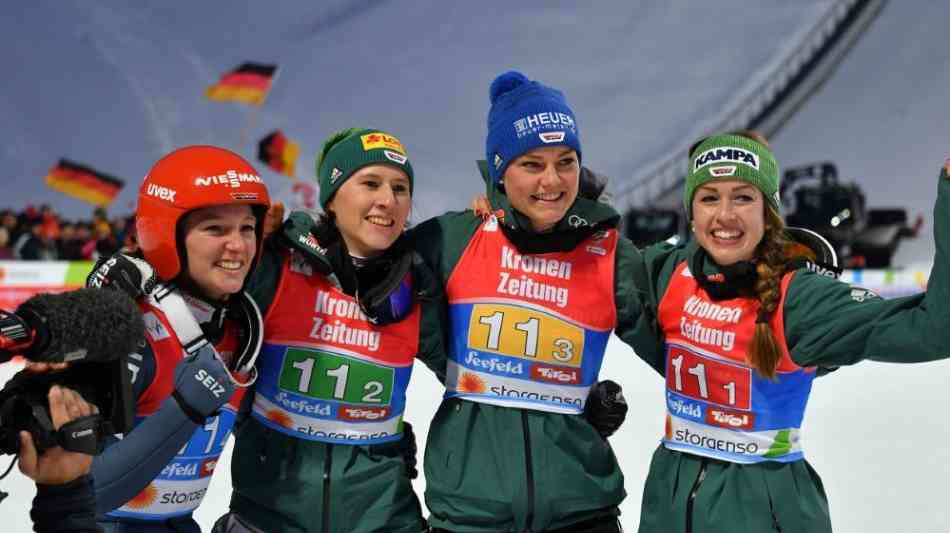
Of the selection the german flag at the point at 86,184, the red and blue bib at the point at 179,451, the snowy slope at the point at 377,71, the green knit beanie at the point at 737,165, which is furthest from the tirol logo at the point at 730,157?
the snowy slope at the point at 377,71

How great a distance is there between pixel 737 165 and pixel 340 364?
3.90ft

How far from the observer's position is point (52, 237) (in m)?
12.0

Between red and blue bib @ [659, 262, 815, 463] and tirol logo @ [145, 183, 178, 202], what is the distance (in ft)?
4.45

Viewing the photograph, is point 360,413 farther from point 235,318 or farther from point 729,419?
point 729,419

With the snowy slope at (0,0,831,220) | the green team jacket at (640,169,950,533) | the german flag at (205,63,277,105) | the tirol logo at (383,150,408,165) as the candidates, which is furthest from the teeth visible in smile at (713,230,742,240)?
the snowy slope at (0,0,831,220)

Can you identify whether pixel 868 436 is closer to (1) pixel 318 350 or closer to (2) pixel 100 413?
(1) pixel 318 350

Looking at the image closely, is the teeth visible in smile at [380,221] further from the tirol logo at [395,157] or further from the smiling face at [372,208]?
the tirol logo at [395,157]

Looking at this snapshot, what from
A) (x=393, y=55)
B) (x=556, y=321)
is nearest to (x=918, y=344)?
(x=556, y=321)

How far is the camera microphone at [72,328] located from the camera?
1532 millimetres

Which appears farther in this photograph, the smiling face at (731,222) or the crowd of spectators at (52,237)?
the crowd of spectators at (52,237)

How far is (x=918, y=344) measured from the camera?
80.7 inches

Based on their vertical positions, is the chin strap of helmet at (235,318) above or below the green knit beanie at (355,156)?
below

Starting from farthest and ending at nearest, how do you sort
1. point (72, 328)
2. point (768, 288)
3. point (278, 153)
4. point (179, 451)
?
point (278, 153)
point (768, 288)
point (179, 451)
point (72, 328)

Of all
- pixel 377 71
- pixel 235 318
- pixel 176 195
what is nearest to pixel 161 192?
pixel 176 195
